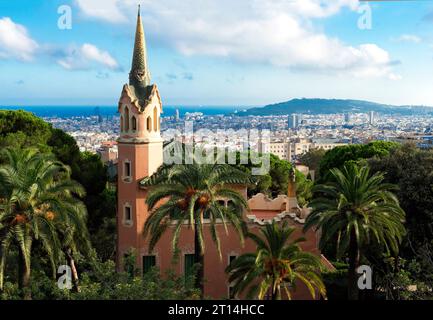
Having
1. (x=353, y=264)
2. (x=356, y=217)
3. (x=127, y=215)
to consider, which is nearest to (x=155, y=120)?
(x=127, y=215)

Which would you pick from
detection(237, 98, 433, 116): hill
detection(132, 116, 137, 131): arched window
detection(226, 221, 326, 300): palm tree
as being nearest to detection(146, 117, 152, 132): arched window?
detection(132, 116, 137, 131): arched window

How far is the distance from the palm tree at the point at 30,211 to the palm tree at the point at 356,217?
7740 millimetres

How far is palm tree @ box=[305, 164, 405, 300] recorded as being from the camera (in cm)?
1661

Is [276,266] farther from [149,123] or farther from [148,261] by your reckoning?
A: [149,123]

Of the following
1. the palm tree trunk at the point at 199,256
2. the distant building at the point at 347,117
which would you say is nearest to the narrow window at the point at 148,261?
the palm tree trunk at the point at 199,256

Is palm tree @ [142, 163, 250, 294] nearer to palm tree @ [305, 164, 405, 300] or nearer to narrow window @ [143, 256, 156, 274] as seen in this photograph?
palm tree @ [305, 164, 405, 300]

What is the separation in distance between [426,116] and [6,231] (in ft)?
652

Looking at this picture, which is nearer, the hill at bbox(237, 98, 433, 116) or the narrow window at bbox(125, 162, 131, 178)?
the narrow window at bbox(125, 162, 131, 178)

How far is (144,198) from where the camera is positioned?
830 inches

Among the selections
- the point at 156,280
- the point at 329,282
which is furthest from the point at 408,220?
the point at 156,280

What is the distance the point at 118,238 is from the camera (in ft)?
71.0

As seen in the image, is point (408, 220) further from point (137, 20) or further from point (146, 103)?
→ point (137, 20)

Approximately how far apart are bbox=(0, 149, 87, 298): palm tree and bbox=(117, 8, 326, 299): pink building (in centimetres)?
493

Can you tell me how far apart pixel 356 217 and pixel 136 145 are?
9.15 metres
